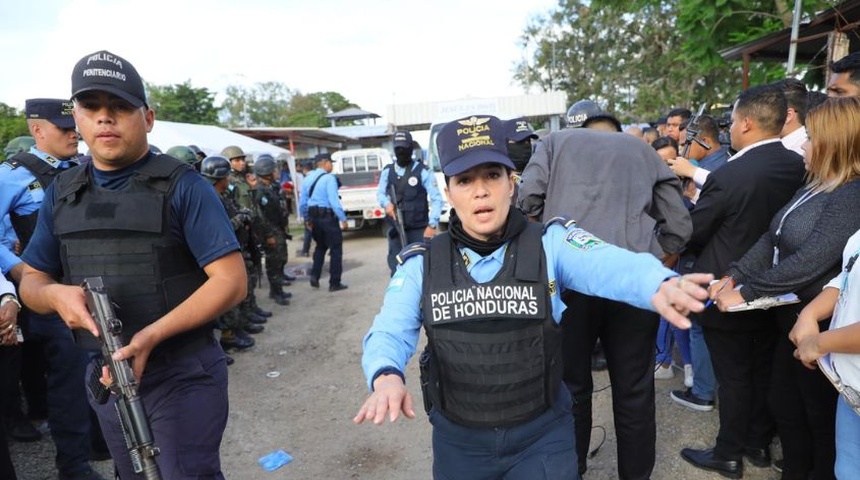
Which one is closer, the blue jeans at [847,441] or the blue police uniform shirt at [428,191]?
the blue jeans at [847,441]

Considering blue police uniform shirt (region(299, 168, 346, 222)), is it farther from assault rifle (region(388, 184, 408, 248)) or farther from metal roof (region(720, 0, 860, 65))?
metal roof (region(720, 0, 860, 65))

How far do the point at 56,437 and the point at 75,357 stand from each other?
469 mm

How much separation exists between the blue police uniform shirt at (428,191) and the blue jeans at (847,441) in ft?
15.8

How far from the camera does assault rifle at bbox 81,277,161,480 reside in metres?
1.62

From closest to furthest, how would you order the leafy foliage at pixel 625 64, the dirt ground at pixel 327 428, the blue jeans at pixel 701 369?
the dirt ground at pixel 327 428
the blue jeans at pixel 701 369
the leafy foliage at pixel 625 64

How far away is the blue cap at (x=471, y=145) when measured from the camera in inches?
65.9

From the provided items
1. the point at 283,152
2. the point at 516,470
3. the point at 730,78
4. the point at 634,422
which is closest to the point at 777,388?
the point at 634,422

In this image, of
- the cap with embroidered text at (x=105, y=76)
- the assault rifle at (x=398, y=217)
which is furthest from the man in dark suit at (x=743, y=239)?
the assault rifle at (x=398, y=217)

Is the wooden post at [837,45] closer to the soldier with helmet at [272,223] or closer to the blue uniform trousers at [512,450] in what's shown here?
the blue uniform trousers at [512,450]

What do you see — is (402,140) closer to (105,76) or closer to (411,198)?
(411,198)

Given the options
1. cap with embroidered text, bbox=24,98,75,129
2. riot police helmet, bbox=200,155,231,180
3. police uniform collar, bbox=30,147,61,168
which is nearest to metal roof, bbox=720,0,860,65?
riot police helmet, bbox=200,155,231,180

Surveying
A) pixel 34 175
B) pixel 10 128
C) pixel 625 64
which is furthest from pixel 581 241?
pixel 625 64

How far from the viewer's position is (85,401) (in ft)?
10.5

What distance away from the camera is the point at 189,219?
191cm
